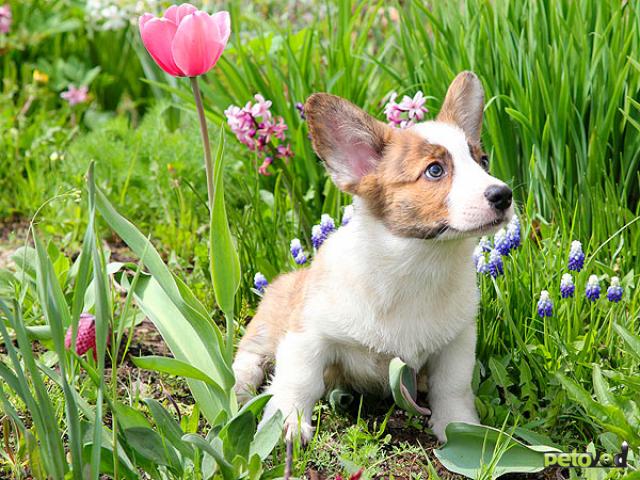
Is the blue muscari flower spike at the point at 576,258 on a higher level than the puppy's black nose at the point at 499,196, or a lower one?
lower

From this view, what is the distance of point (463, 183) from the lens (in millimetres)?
2250

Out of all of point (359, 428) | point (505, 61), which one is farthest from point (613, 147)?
point (359, 428)

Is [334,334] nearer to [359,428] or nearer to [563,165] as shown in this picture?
[359,428]

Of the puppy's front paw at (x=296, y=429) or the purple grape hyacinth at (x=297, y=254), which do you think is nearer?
the puppy's front paw at (x=296, y=429)

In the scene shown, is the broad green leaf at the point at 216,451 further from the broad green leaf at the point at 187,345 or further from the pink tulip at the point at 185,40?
the pink tulip at the point at 185,40

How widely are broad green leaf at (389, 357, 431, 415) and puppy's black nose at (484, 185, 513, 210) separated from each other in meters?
0.45

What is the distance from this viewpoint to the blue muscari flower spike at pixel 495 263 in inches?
107

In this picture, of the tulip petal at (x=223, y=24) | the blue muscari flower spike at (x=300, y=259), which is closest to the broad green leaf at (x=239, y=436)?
the tulip petal at (x=223, y=24)

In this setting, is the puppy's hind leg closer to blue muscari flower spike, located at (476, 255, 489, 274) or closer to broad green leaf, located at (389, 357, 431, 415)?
broad green leaf, located at (389, 357, 431, 415)

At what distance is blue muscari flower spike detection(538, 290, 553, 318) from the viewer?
8.39ft

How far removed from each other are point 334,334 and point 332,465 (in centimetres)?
35

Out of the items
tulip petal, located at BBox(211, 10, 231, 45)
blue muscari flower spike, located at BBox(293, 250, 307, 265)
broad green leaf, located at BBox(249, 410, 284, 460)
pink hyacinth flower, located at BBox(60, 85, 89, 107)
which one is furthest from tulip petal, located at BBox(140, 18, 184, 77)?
pink hyacinth flower, located at BBox(60, 85, 89, 107)

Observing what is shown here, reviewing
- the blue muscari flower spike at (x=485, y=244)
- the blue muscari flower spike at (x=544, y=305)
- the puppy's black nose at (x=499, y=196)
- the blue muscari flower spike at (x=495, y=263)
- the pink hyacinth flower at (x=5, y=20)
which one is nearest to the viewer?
the puppy's black nose at (x=499, y=196)

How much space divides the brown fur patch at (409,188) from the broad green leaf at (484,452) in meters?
0.52
